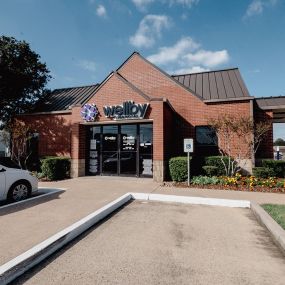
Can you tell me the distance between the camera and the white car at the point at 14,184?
784cm

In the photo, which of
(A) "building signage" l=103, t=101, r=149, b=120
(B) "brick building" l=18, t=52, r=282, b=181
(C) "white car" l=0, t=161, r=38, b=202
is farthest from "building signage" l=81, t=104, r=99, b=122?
(C) "white car" l=0, t=161, r=38, b=202

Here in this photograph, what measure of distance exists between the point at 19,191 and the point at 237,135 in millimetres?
11356

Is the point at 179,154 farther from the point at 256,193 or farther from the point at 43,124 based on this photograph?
the point at 43,124

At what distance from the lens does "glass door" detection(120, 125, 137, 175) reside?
1406cm

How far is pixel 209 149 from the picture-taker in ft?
48.6

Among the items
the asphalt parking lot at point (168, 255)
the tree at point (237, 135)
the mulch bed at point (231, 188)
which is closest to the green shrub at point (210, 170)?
the tree at point (237, 135)

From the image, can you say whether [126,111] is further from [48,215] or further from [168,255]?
[168,255]

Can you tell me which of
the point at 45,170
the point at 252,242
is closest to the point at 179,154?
the point at 45,170

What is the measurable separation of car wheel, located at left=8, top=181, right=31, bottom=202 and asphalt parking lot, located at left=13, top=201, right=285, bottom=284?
12.9 feet

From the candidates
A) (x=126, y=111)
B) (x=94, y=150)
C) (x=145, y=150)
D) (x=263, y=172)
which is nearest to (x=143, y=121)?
(x=126, y=111)

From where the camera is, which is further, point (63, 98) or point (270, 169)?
point (63, 98)

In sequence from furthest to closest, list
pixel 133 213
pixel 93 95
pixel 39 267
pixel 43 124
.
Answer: pixel 43 124, pixel 93 95, pixel 133 213, pixel 39 267

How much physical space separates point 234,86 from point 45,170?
13.3m

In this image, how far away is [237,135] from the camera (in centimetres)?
1353
